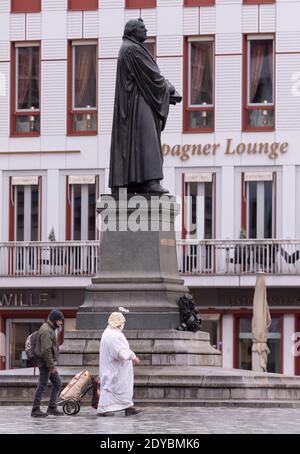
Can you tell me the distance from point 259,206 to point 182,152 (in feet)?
9.12

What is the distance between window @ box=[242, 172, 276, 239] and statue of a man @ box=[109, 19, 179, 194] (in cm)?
2174

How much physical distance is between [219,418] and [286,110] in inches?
1122

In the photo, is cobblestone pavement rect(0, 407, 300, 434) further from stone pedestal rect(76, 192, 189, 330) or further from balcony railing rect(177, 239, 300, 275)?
balcony railing rect(177, 239, 300, 275)

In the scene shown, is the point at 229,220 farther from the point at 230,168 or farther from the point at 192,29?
the point at 192,29

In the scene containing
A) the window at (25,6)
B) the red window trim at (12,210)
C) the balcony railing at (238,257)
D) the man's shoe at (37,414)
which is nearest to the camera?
the man's shoe at (37,414)

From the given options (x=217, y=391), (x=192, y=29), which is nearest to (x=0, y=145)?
(x=192, y=29)

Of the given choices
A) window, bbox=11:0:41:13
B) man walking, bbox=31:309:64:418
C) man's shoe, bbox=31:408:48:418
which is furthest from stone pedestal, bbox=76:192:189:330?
window, bbox=11:0:41:13

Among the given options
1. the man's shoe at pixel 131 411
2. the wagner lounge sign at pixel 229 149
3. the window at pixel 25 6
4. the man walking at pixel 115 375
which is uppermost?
the window at pixel 25 6

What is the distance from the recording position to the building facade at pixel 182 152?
55250mm

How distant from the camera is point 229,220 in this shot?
5547 cm

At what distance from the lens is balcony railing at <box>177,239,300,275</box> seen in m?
54.9

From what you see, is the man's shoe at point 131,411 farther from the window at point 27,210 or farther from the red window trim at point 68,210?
the window at point 27,210

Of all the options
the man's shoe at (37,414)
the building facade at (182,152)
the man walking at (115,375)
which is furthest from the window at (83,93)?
the man's shoe at (37,414)

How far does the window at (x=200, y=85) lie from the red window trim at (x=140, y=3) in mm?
1620
